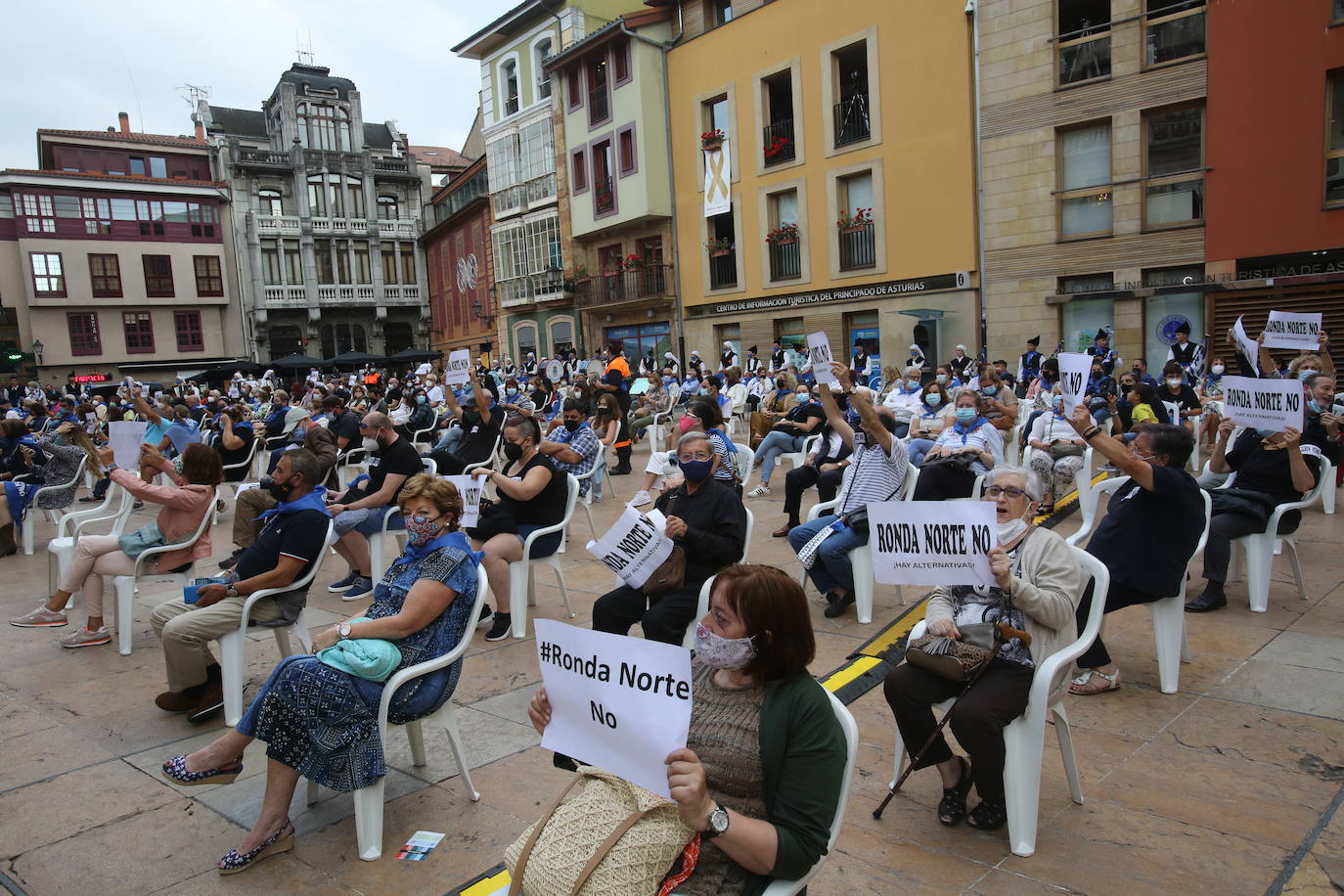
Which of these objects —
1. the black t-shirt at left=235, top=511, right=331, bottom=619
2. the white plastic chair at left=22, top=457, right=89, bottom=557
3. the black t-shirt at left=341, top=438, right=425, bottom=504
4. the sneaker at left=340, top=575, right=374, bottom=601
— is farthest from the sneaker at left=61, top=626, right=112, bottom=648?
the white plastic chair at left=22, top=457, right=89, bottom=557

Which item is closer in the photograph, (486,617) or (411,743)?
(411,743)

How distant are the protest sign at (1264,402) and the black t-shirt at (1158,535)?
66.3 inches

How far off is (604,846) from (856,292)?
2104 cm

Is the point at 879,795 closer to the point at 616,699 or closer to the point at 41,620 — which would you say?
the point at 616,699

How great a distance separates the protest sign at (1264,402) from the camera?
545 cm

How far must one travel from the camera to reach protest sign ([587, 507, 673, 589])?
4164 mm

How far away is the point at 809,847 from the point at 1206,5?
1888 cm

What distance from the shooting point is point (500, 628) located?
5.77m

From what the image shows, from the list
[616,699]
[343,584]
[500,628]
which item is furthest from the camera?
[343,584]

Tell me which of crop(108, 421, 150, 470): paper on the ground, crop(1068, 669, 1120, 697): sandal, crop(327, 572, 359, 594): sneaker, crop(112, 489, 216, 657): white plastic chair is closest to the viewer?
crop(1068, 669, 1120, 697): sandal

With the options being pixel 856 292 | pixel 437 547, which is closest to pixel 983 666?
pixel 437 547

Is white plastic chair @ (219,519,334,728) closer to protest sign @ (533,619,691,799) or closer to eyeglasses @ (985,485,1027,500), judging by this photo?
protest sign @ (533,619,691,799)

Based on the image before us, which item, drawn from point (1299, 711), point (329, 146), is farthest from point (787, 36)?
point (329, 146)

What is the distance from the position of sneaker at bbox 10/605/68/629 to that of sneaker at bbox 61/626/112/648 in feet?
1.95
